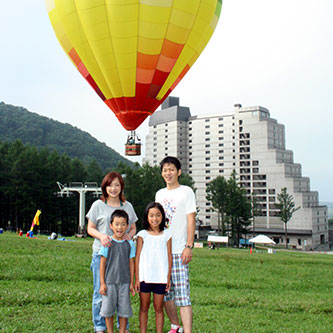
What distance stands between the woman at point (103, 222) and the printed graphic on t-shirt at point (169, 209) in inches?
15.8

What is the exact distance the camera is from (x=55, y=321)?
15.1 feet

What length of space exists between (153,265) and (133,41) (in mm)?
7661

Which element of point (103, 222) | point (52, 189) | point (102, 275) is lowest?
point (102, 275)

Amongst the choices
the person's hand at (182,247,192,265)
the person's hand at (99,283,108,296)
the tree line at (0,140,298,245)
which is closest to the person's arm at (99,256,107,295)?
the person's hand at (99,283,108,296)

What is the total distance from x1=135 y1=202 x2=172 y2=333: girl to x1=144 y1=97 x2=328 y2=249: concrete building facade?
66.8 m

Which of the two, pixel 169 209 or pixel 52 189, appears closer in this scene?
pixel 169 209

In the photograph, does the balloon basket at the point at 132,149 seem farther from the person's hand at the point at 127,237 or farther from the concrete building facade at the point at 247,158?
the concrete building facade at the point at 247,158

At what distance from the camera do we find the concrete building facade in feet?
230

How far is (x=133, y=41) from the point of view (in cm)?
1004

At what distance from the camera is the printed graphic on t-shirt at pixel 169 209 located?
13.9 feet

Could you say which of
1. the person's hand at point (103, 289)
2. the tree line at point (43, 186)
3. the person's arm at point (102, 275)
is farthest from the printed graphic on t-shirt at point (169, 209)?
the tree line at point (43, 186)

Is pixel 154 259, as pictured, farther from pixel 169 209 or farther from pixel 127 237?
pixel 169 209

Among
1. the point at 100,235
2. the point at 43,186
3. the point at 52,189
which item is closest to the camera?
the point at 100,235

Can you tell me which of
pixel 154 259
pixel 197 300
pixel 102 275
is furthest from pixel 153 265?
pixel 197 300
